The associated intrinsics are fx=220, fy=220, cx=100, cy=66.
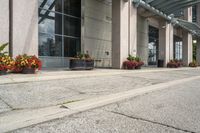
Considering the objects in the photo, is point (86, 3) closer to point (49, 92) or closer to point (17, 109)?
point (49, 92)

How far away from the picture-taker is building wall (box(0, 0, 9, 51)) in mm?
11825

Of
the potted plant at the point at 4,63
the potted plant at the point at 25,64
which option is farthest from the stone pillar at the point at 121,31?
the potted plant at the point at 4,63

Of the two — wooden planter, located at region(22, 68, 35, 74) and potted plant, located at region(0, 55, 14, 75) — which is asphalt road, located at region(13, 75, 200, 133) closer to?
potted plant, located at region(0, 55, 14, 75)

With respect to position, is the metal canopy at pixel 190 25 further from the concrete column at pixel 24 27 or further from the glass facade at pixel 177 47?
the concrete column at pixel 24 27

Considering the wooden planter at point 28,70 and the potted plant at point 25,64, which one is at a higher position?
the potted plant at point 25,64

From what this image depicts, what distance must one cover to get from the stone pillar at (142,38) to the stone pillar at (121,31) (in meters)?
9.23

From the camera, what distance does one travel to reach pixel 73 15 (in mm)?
21734

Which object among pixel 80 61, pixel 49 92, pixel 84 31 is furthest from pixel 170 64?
pixel 49 92

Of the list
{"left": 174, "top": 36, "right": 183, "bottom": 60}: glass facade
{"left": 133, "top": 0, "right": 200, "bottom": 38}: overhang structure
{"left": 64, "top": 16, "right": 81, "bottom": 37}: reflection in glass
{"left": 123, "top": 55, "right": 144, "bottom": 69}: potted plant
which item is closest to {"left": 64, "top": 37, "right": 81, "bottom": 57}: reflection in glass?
{"left": 64, "top": 16, "right": 81, "bottom": 37}: reflection in glass

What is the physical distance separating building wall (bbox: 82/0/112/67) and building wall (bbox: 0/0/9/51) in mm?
10431

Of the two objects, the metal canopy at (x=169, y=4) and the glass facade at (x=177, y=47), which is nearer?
the metal canopy at (x=169, y=4)

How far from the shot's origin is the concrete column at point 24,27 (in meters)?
12.5

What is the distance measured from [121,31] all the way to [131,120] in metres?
16.7

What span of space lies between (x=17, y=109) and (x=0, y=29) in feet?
26.3
